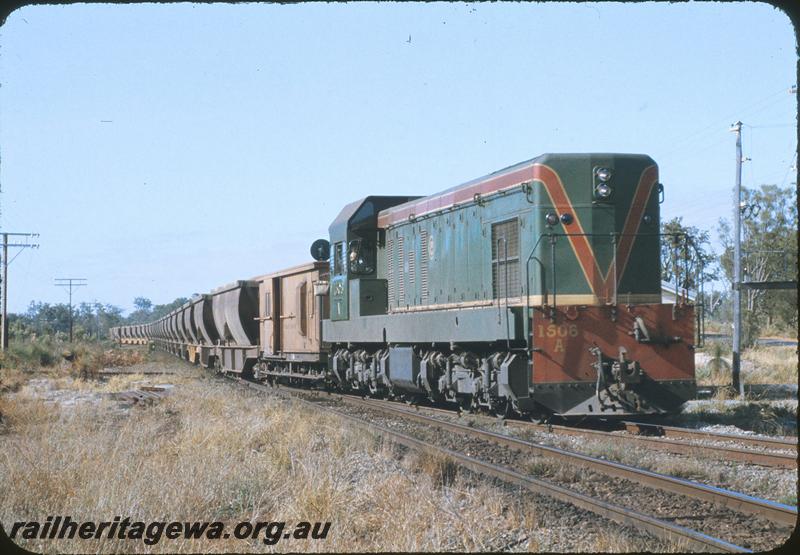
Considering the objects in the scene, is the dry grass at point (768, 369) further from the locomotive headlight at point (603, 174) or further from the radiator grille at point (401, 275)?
the locomotive headlight at point (603, 174)

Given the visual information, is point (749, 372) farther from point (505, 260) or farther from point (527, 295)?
point (527, 295)

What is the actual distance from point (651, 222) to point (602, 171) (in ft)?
3.49

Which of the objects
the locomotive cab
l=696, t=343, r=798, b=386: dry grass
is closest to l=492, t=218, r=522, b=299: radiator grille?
the locomotive cab

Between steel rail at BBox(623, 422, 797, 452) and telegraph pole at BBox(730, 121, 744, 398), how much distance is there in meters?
5.92

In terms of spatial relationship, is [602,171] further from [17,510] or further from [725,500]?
[17,510]

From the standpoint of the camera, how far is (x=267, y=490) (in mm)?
7074

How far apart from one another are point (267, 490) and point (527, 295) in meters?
4.93

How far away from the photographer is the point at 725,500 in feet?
21.7

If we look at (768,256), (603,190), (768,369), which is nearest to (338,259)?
(603,190)

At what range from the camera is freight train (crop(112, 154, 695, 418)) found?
10.7 m

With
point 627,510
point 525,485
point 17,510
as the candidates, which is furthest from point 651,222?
point 17,510

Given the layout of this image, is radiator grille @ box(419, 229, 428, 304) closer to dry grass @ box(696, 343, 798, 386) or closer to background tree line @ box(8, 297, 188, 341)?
dry grass @ box(696, 343, 798, 386)

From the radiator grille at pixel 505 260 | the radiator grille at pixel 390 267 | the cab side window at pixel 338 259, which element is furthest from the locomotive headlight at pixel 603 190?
the cab side window at pixel 338 259

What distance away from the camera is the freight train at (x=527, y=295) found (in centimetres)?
1070
